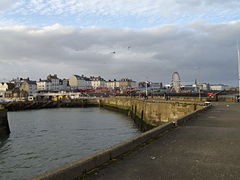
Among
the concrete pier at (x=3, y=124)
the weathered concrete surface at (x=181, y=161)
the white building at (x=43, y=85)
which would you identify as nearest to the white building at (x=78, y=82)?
the white building at (x=43, y=85)

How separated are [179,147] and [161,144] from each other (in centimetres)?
76

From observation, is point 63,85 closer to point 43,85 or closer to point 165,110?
point 43,85

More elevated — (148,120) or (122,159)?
(122,159)

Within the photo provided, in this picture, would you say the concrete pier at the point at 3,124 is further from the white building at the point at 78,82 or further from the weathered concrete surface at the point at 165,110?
the white building at the point at 78,82

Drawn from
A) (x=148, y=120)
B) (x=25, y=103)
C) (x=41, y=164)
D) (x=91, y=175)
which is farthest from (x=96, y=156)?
(x=25, y=103)

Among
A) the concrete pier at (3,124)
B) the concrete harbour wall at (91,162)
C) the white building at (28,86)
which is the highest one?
the white building at (28,86)

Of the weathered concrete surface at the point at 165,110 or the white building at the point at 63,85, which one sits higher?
the white building at the point at 63,85

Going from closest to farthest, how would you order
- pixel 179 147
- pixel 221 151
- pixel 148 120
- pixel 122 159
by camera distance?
pixel 122 159 → pixel 221 151 → pixel 179 147 → pixel 148 120

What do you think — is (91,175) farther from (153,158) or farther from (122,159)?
(153,158)

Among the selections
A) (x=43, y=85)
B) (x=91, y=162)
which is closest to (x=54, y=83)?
(x=43, y=85)

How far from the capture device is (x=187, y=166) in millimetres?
5742

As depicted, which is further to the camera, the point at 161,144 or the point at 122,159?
the point at 161,144

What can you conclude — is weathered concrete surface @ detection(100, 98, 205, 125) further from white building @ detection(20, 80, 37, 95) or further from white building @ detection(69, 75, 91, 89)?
white building @ detection(69, 75, 91, 89)

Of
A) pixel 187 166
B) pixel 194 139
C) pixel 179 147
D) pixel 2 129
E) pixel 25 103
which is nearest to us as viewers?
pixel 187 166
